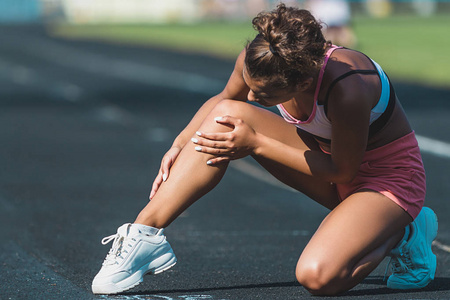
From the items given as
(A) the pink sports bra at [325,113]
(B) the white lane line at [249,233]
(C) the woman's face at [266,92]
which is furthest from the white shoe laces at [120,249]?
(B) the white lane line at [249,233]

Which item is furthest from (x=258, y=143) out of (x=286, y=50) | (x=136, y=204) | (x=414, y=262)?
(x=136, y=204)

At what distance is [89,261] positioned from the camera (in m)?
4.94

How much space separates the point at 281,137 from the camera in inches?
170

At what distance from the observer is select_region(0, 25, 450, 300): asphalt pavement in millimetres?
4438

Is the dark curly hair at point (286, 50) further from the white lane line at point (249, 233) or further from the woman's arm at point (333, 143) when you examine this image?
the white lane line at point (249, 233)

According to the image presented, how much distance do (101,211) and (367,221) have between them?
291 centimetres

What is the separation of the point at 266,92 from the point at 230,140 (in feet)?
0.99

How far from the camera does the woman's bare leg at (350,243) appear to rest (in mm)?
3982

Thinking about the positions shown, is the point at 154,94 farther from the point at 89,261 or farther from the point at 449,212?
the point at 89,261

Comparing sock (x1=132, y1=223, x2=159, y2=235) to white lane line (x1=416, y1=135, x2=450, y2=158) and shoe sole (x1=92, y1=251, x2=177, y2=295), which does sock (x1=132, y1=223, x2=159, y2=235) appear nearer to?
shoe sole (x1=92, y1=251, x2=177, y2=295)

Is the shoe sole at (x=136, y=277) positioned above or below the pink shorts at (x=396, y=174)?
below

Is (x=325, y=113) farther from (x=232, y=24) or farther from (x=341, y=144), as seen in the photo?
(x=232, y=24)

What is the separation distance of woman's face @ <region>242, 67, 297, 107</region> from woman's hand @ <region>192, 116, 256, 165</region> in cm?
17

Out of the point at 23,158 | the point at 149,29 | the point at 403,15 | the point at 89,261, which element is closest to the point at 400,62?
the point at 23,158
